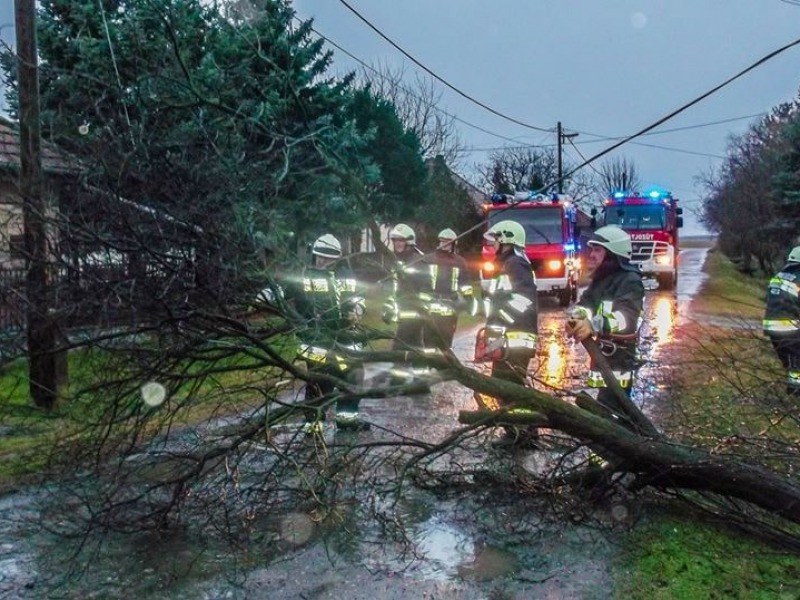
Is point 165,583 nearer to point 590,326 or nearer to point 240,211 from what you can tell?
point 240,211

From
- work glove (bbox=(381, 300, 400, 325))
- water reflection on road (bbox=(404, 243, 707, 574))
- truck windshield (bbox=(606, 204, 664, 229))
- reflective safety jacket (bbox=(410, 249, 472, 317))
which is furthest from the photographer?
truck windshield (bbox=(606, 204, 664, 229))

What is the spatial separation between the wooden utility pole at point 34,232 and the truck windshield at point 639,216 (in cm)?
2119

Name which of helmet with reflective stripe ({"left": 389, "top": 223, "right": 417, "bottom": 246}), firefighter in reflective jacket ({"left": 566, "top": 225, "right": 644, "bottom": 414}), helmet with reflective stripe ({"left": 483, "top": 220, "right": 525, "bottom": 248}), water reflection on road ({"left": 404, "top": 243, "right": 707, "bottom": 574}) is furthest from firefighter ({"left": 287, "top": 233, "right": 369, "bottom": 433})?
helmet with reflective stripe ({"left": 389, "top": 223, "right": 417, "bottom": 246})

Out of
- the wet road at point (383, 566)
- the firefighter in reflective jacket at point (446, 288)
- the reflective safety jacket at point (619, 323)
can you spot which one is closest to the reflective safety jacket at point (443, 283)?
the firefighter in reflective jacket at point (446, 288)

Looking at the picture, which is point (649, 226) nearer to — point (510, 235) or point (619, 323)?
point (510, 235)

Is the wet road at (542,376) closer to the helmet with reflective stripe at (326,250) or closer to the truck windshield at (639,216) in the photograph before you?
the helmet with reflective stripe at (326,250)

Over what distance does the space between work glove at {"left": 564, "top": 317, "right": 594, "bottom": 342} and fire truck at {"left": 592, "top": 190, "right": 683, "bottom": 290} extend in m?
21.8

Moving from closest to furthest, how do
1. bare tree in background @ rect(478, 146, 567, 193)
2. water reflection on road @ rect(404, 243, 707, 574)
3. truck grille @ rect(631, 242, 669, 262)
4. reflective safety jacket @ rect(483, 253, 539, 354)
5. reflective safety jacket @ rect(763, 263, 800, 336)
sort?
water reflection on road @ rect(404, 243, 707, 574) → reflective safety jacket @ rect(483, 253, 539, 354) → reflective safety jacket @ rect(763, 263, 800, 336) → truck grille @ rect(631, 242, 669, 262) → bare tree in background @ rect(478, 146, 567, 193)

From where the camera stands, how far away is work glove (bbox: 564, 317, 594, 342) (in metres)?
5.40

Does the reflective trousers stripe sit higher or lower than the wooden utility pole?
lower

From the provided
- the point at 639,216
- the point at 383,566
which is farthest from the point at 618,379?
the point at 639,216

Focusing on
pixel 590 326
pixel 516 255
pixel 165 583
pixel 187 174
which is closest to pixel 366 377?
pixel 516 255

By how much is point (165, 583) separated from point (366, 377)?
12.0ft

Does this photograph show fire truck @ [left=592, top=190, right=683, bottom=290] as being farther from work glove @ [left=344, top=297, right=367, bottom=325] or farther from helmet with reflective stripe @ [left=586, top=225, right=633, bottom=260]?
work glove @ [left=344, top=297, right=367, bottom=325]
